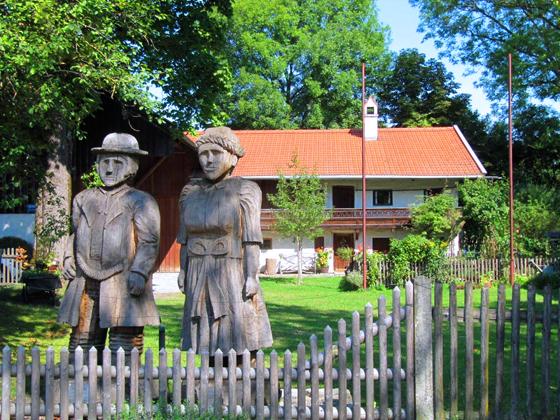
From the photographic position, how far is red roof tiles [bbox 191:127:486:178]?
33.2 m

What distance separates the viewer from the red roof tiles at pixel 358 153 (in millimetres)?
33188

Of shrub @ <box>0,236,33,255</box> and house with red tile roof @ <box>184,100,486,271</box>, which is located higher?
house with red tile roof @ <box>184,100,486,271</box>

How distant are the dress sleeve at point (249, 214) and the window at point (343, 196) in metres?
28.2

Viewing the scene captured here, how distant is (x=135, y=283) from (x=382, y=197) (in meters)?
28.8

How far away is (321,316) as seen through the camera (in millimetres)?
14664

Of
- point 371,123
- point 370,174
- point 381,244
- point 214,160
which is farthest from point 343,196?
point 214,160

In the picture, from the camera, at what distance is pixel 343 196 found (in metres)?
34.5

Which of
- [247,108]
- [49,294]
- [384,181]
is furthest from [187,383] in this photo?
[247,108]

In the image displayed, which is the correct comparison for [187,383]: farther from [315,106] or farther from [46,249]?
[315,106]

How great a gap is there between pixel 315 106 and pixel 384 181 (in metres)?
11.1

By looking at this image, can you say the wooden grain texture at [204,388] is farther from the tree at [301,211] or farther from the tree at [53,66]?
the tree at [301,211]

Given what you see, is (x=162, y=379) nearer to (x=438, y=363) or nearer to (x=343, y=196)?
(x=438, y=363)

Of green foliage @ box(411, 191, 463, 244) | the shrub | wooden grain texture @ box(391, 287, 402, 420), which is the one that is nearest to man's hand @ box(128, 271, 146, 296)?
wooden grain texture @ box(391, 287, 402, 420)

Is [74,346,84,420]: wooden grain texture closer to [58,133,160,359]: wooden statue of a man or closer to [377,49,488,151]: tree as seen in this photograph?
[58,133,160,359]: wooden statue of a man
